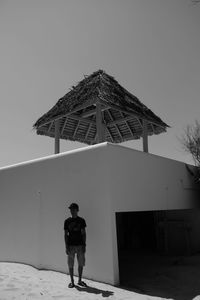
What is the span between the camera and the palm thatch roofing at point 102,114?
8805mm

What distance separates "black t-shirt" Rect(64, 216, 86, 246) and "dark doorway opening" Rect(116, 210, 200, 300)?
51.9 inches

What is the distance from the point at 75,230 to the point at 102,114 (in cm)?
544

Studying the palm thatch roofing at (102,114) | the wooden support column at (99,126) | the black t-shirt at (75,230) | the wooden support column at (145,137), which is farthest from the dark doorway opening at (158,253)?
the wooden support column at (99,126)

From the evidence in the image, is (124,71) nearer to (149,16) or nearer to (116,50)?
(116,50)

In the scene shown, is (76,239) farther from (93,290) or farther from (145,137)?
(145,137)

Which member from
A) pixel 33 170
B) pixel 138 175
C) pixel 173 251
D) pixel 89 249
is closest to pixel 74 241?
pixel 89 249

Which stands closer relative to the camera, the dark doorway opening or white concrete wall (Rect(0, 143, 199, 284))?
the dark doorway opening

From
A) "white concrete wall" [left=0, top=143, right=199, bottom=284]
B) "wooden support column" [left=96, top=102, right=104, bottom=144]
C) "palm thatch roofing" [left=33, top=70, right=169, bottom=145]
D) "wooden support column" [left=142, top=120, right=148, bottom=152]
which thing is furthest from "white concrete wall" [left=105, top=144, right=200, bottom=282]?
"palm thatch roofing" [left=33, top=70, right=169, bottom=145]

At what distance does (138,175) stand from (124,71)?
4.92 m

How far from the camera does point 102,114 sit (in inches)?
426

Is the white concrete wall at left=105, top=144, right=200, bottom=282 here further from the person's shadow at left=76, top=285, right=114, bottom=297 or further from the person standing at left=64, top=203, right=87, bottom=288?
the person standing at left=64, top=203, right=87, bottom=288

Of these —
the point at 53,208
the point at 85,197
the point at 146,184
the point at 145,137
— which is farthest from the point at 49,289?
the point at 145,137

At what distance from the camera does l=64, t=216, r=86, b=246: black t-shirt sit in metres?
6.31

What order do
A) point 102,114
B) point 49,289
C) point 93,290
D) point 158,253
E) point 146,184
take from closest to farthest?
point 93,290, point 49,289, point 146,184, point 158,253, point 102,114
